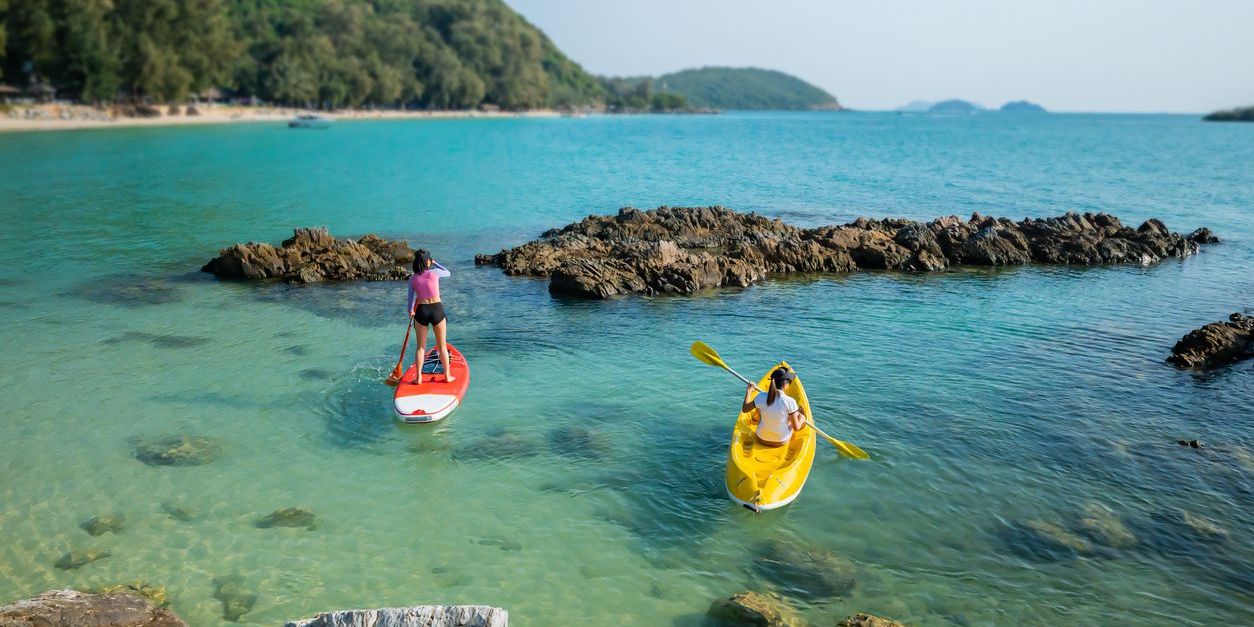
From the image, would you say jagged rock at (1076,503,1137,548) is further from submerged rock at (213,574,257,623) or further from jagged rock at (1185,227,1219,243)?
jagged rock at (1185,227,1219,243)

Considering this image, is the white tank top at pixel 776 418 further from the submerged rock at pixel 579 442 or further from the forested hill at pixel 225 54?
the forested hill at pixel 225 54

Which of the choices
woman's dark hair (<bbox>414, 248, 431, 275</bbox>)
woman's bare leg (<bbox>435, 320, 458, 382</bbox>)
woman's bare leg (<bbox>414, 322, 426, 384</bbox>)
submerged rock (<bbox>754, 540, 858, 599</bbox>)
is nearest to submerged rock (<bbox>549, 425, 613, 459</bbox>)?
woman's bare leg (<bbox>435, 320, 458, 382</bbox>)

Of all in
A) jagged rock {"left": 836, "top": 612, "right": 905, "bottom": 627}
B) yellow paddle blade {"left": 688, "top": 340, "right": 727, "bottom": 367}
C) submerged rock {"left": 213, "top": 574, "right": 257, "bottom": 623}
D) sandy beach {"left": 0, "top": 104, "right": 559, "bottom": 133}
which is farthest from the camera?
sandy beach {"left": 0, "top": 104, "right": 559, "bottom": 133}

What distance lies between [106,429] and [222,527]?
470cm

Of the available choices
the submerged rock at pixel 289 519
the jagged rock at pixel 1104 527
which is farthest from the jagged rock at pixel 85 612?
the jagged rock at pixel 1104 527

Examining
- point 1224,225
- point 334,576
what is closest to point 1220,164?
point 1224,225

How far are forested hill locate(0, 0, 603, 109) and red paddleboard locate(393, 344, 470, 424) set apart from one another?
9888cm

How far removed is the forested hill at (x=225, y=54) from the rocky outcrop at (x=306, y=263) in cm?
→ 8557

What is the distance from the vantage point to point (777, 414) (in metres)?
12.3

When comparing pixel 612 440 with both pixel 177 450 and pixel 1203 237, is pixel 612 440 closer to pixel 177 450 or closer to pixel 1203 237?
pixel 177 450

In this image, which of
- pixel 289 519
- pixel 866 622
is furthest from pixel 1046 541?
pixel 289 519

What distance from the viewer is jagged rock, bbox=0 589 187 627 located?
7914 mm

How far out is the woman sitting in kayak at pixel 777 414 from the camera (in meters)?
12.2

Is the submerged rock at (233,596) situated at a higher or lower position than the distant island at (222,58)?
lower
